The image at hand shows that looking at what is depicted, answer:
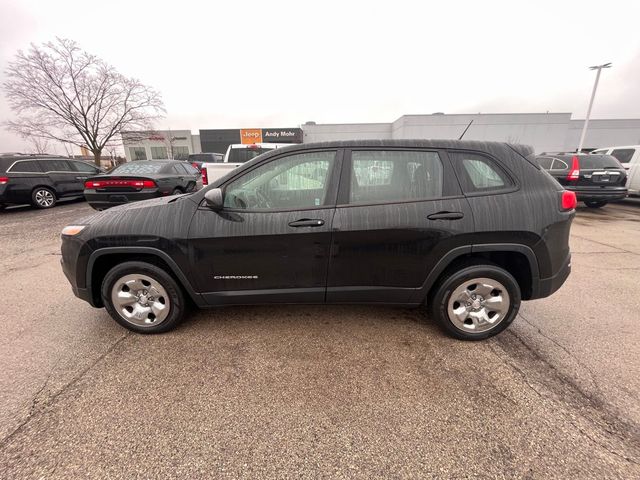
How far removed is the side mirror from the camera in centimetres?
229

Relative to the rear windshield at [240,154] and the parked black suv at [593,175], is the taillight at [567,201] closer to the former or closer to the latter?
the parked black suv at [593,175]

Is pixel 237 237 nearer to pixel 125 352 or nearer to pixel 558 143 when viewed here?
pixel 125 352

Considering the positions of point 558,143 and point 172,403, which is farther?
point 558,143

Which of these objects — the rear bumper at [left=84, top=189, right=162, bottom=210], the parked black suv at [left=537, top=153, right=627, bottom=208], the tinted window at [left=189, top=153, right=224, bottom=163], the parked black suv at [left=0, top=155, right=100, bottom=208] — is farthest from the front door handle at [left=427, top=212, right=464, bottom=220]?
the tinted window at [left=189, top=153, right=224, bottom=163]

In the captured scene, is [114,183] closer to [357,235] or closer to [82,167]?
[82,167]

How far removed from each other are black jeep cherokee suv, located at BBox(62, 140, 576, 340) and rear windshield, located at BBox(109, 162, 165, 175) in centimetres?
520

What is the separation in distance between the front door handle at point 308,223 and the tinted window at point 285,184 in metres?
0.14

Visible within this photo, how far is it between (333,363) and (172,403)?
3.84 feet

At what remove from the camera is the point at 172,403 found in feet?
6.32

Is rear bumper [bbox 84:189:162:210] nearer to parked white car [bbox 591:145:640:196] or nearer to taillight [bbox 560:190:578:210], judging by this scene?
taillight [bbox 560:190:578:210]

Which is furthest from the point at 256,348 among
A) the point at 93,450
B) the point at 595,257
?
the point at 595,257

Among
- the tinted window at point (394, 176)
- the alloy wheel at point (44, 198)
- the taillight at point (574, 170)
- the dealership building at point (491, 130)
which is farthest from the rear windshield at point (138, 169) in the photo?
the dealership building at point (491, 130)

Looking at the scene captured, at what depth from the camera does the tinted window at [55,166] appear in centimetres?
877

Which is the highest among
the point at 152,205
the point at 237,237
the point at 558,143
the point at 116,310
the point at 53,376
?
the point at 558,143
